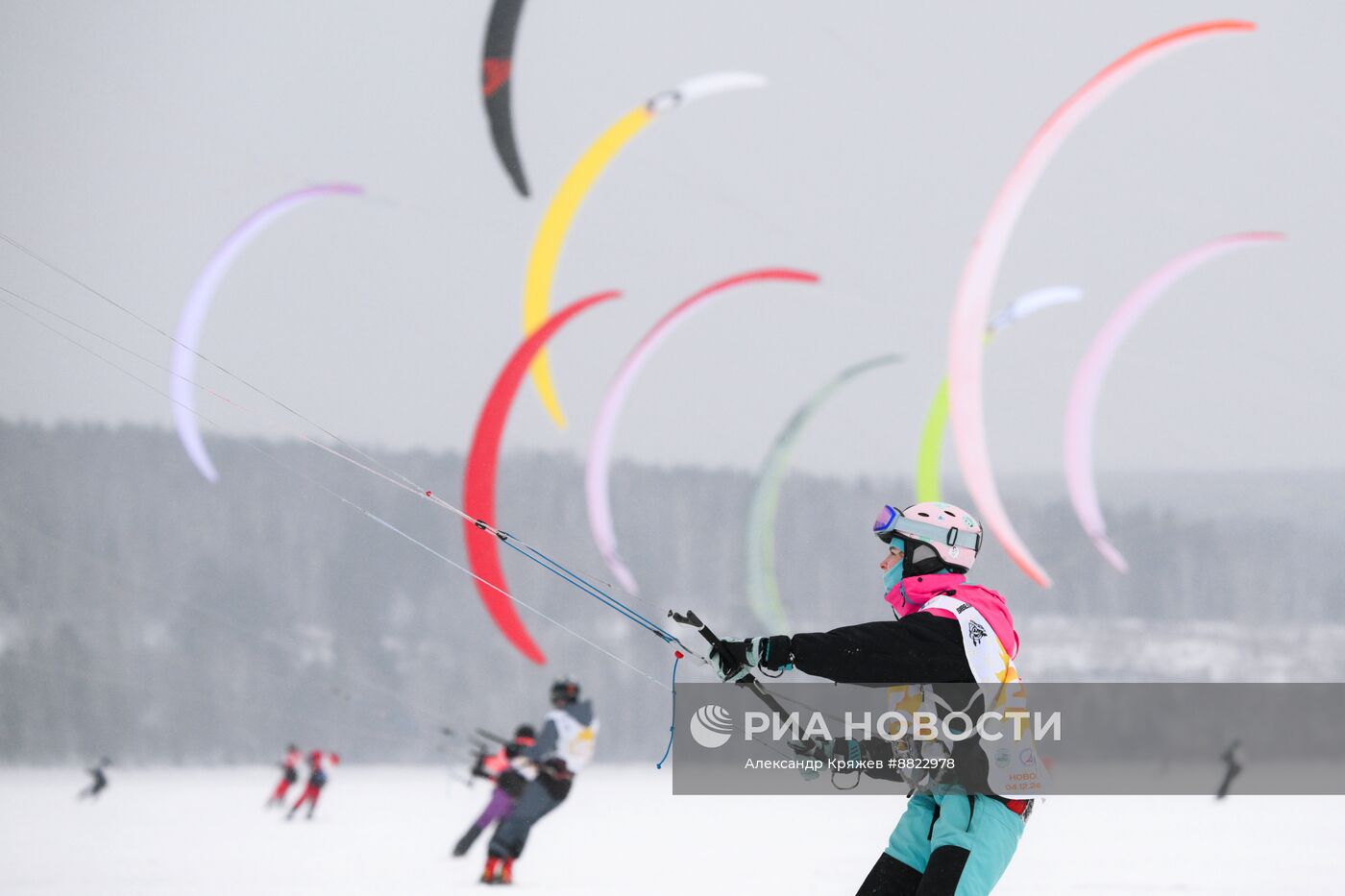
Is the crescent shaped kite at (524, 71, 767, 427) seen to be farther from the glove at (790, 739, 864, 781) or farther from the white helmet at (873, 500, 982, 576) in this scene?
the glove at (790, 739, 864, 781)

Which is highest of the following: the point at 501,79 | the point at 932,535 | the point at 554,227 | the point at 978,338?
the point at 978,338

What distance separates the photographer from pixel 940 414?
3466 centimetres

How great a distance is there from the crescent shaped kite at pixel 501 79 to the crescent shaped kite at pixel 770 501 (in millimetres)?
14969

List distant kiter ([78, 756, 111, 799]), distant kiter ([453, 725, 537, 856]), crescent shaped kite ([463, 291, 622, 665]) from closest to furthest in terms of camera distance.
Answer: distant kiter ([453, 725, 537, 856])
distant kiter ([78, 756, 111, 799])
crescent shaped kite ([463, 291, 622, 665])

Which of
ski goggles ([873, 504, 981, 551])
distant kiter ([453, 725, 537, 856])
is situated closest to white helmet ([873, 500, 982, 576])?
ski goggles ([873, 504, 981, 551])

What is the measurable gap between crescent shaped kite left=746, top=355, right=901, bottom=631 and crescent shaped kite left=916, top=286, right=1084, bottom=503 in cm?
290

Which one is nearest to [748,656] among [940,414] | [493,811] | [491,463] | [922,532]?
[922,532]

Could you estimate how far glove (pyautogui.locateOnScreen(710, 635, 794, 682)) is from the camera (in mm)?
3953

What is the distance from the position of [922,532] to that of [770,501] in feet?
113

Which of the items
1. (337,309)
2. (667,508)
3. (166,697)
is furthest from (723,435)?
(166,697)

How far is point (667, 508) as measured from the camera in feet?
137

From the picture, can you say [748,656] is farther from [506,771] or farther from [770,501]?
[770,501]

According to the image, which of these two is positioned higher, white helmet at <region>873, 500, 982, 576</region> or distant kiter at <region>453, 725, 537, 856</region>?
white helmet at <region>873, 500, 982, 576</region>

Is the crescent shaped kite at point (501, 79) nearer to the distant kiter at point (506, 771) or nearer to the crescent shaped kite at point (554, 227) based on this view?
the crescent shaped kite at point (554, 227)
